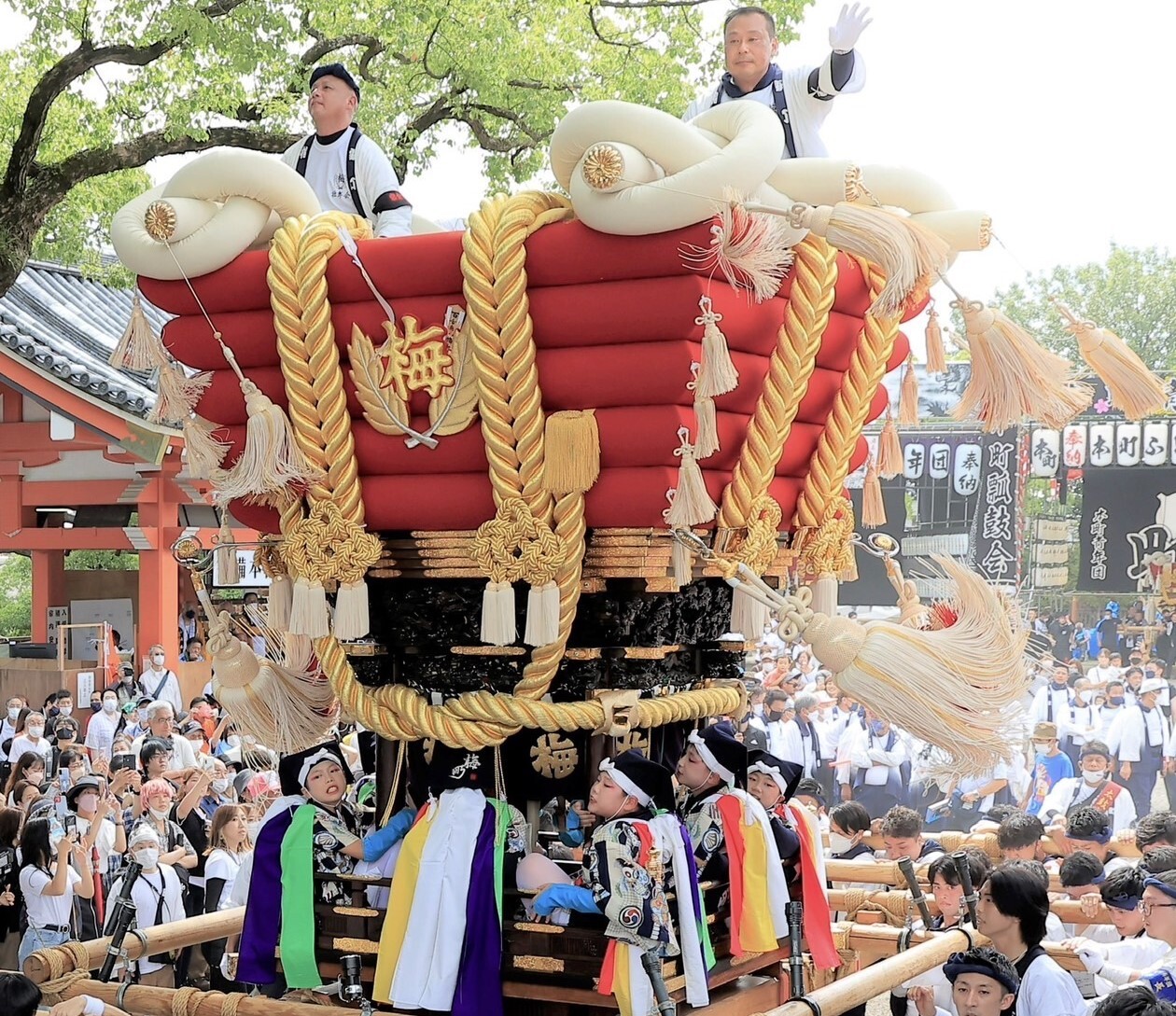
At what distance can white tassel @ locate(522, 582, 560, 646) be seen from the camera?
3.92m

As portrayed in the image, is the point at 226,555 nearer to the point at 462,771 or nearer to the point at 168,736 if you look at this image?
the point at 462,771

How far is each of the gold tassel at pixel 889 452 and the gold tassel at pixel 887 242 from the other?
107 cm

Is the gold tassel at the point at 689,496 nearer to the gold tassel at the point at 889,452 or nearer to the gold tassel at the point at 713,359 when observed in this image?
the gold tassel at the point at 713,359

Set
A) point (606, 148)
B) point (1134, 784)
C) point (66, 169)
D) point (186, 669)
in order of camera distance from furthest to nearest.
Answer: point (186, 669) < point (1134, 784) < point (66, 169) < point (606, 148)

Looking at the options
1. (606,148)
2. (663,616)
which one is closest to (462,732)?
(663,616)

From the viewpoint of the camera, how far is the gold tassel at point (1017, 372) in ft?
12.9

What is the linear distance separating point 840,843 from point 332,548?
3666mm

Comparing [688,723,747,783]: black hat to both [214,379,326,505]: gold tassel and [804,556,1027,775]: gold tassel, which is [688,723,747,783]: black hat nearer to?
[804,556,1027,775]: gold tassel

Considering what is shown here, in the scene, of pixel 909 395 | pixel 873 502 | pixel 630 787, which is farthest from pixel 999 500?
pixel 630 787

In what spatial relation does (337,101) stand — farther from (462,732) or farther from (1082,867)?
(1082,867)

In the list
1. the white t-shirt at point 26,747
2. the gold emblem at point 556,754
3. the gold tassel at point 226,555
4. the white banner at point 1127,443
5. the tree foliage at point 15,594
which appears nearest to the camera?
the gold emblem at point 556,754

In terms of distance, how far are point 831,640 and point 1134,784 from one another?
331 inches

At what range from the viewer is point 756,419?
158 inches

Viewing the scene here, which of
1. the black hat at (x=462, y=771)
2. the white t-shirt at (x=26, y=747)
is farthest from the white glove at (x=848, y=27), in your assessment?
the white t-shirt at (x=26, y=747)
